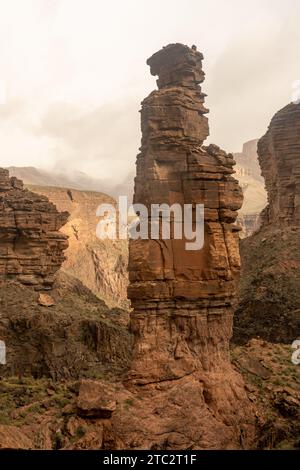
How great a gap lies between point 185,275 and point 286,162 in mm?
33384

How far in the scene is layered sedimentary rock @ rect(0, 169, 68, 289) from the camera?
1967 inches

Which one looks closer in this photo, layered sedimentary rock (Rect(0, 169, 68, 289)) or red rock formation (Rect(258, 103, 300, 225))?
layered sedimentary rock (Rect(0, 169, 68, 289))

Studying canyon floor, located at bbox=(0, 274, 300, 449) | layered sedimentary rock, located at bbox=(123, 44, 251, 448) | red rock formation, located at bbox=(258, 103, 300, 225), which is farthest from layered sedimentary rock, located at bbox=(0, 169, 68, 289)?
layered sedimentary rock, located at bbox=(123, 44, 251, 448)

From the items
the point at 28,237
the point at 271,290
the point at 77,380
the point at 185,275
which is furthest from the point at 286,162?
the point at 185,275

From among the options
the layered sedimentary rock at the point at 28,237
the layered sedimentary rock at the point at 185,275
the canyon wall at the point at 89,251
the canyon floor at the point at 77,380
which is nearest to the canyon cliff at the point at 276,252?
the canyon floor at the point at 77,380

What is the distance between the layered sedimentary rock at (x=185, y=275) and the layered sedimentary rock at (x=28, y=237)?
24.7 metres

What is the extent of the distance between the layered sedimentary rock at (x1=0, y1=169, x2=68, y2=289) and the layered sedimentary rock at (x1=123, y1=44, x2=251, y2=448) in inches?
974

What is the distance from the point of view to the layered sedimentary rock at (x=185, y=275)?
2585 cm

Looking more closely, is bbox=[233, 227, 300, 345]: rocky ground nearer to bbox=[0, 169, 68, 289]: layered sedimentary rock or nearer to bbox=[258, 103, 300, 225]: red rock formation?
bbox=[258, 103, 300, 225]: red rock formation

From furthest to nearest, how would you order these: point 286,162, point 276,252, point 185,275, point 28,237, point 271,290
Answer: point 286,162
point 276,252
point 28,237
point 271,290
point 185,275

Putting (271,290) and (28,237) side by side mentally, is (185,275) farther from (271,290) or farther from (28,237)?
(28,237)

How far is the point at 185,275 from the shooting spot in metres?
26.6

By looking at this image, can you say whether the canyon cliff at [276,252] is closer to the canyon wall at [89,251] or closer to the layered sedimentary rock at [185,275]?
the layered sedimentary rock at [185,275]

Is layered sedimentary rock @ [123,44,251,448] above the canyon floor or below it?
above
